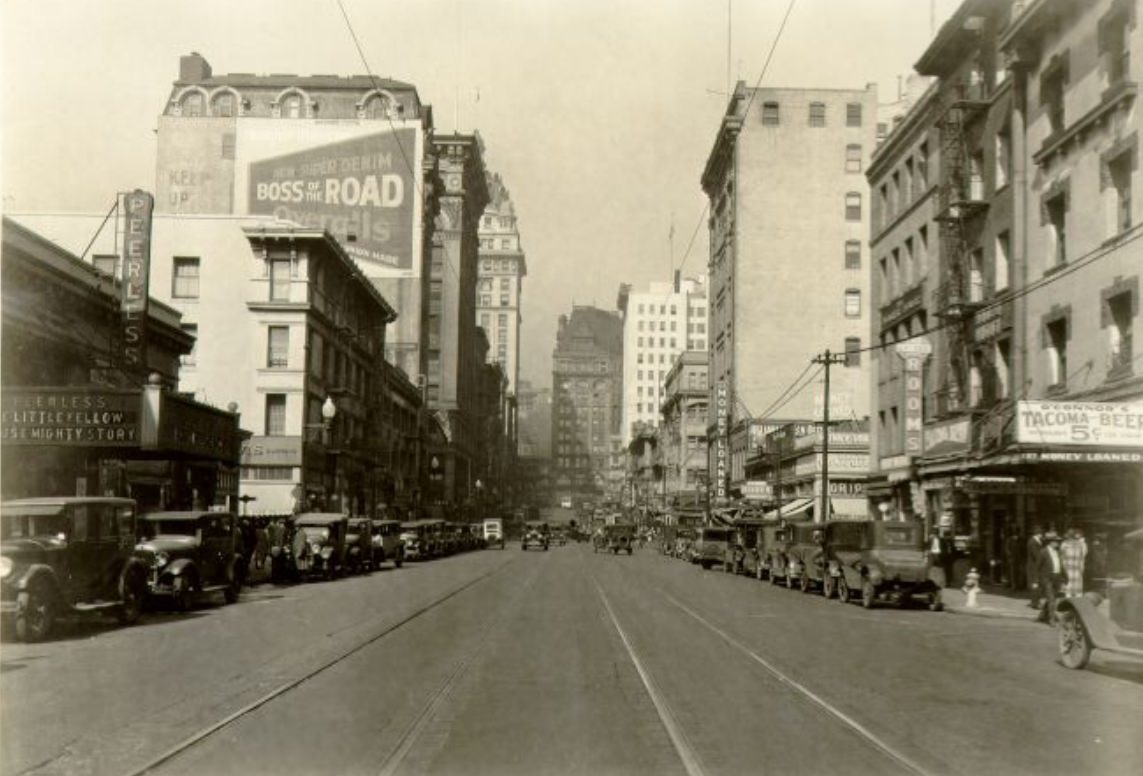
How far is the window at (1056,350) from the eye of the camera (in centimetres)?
2938

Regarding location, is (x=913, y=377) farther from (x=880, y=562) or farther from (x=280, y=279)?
(x=280, y=279)

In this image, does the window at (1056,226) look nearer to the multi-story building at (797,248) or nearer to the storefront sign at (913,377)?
the storefront sign at (913,377)

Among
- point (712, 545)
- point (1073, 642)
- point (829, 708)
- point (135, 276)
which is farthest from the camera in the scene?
point (712, 545)

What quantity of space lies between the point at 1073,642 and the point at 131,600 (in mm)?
13704

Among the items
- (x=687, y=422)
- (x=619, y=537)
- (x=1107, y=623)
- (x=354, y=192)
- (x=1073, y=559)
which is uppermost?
(x=354, y=192)

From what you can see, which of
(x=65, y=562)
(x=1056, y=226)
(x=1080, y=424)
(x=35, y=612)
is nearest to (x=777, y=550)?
(x=1056, y=226)

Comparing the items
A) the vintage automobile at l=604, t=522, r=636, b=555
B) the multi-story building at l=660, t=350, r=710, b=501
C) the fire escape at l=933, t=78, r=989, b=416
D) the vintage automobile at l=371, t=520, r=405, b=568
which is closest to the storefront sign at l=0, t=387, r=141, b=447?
the vintage automobile at l=371, t=520, r=405, b=568

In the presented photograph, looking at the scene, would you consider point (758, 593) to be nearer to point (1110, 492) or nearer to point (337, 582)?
point (1110, 492)

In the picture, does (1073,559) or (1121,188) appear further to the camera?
(1121,188)

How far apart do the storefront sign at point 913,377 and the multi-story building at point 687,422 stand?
7379 cm

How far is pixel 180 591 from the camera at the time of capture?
69.3 feet

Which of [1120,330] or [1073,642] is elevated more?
[1120,330]

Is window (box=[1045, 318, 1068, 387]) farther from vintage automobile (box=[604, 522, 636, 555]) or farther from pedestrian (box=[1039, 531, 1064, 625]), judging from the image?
vintage automobile (box=[604, 522, 636, 555])

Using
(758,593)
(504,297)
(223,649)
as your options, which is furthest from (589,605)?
(504,297)
